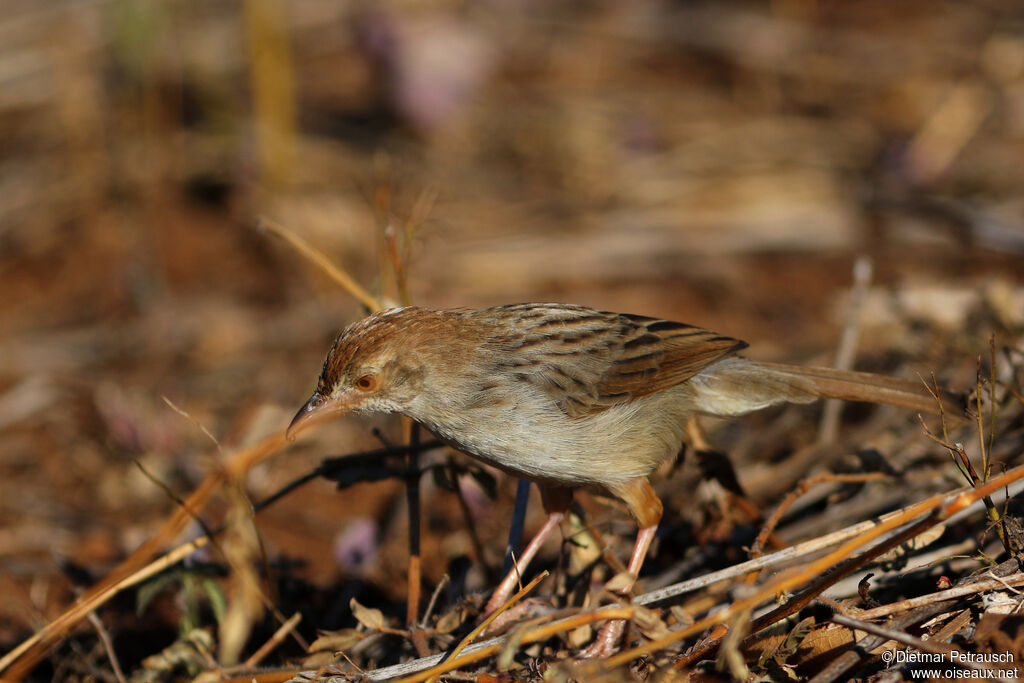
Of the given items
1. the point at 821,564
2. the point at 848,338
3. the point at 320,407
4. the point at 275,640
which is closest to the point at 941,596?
the point at 821,564

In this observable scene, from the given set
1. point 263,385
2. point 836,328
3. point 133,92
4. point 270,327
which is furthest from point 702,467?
point 133,92

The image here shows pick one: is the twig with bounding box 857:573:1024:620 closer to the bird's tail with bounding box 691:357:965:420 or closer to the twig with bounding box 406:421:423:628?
the bird's tail with bounding box 691:357:965:420

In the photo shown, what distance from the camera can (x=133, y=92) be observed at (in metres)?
8.80

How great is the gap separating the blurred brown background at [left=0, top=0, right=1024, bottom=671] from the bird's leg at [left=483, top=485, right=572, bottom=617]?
1.46m

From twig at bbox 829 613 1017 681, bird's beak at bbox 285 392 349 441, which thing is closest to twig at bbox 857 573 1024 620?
twig at bbox 829 613 1017 681

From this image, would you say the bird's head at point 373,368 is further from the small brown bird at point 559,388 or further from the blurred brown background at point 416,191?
the blurred brown background at point 416,191

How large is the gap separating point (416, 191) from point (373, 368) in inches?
128

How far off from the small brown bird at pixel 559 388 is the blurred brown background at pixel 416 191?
5.21ft

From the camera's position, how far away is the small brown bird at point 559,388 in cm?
367

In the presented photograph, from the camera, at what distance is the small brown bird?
367 centimetres

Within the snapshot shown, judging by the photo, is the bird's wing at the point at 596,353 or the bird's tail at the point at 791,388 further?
the bird's tail at the point at 791,388

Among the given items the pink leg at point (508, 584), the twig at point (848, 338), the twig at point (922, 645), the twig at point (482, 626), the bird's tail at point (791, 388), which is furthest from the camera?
the twig at point (848, 338)

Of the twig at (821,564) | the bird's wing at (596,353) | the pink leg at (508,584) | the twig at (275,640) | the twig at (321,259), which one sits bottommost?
the twig at (275,640)

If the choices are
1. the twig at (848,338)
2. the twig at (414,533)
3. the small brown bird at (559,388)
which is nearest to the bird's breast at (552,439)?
the small brown bird at (559,388)
